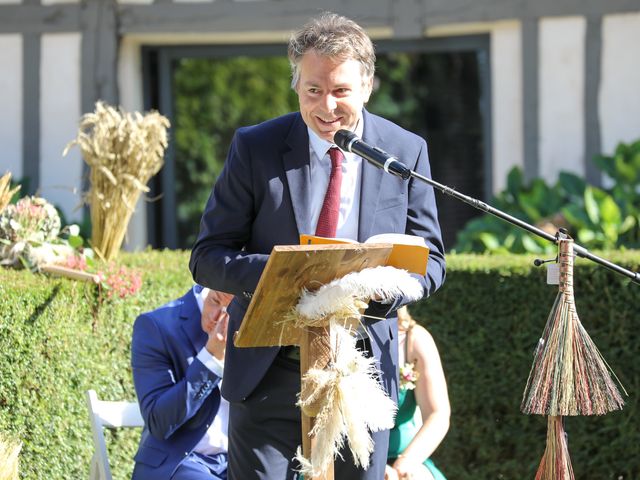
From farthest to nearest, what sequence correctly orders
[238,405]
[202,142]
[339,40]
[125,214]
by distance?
1. [202,142]
2. [125,214]
3. [238,405]
4. [339,40]

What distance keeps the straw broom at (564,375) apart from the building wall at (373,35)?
4.84 metres

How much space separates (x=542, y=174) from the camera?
26.4ft

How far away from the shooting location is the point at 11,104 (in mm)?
8359

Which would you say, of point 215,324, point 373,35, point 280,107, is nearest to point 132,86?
point 373,35

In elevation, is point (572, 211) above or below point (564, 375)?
above

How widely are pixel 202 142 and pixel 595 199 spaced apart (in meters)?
9.11

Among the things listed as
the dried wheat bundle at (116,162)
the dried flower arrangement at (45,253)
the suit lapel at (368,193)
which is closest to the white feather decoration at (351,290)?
the suit lapel at (368,193)

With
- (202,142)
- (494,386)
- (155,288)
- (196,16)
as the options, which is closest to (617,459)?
(494,386)

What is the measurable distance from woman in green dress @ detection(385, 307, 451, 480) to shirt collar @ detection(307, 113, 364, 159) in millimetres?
1149

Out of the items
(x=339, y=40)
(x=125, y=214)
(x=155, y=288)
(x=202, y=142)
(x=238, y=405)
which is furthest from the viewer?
(x=202, y=142)

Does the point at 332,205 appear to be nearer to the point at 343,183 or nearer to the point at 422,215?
the point at 343,183

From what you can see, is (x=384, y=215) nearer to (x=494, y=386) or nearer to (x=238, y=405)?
(x=238, y=405)

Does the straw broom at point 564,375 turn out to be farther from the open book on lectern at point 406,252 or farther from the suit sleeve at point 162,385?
the suit sleeve at point 162,385

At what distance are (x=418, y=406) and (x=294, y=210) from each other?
1529mm
